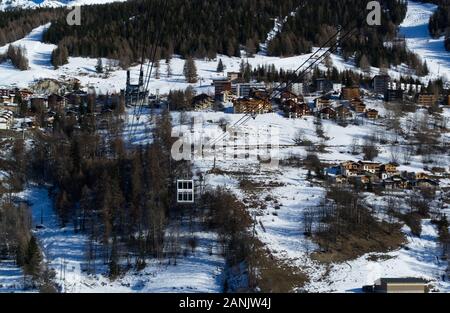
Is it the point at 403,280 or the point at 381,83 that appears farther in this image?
the point at 381,83

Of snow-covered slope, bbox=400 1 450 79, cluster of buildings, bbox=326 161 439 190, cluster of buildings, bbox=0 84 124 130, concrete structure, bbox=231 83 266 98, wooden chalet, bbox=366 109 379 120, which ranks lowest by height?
cluster of buildings, bbox=326 161 439 190

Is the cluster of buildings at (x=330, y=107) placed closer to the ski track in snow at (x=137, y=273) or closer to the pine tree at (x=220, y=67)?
the pine tree at (x=220, y=67)

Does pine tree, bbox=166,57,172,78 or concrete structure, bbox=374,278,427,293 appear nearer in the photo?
concrete structure, bbox=374,278,427,293

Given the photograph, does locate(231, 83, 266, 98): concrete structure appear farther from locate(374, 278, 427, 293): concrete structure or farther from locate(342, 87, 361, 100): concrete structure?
locate(374, 278, 427, 293): concrete structure

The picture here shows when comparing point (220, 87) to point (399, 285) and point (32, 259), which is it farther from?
point (399, 285)

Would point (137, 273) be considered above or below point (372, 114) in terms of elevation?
below

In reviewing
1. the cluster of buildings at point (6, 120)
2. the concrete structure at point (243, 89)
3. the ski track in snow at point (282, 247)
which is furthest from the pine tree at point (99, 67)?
the ski track in snow at point (282, 247)

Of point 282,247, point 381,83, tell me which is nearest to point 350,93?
point 381,83

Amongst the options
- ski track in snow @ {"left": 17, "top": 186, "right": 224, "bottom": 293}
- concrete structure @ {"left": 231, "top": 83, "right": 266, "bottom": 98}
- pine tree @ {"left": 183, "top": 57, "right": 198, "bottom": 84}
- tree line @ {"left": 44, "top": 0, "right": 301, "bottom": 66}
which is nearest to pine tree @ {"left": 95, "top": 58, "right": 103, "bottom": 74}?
tree line @ {"left": 44, "top": 0, "right": 301, "bottom": 66}
